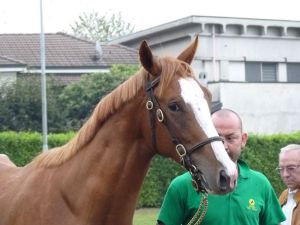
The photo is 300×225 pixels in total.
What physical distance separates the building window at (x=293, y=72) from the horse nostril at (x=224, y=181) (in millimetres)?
31351

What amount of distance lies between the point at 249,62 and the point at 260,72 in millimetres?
779

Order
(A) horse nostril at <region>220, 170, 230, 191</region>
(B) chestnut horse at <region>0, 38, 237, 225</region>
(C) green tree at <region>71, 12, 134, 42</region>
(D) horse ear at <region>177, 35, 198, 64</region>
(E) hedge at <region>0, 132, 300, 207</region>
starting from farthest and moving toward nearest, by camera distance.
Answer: (C) green tree at <region>71, 12, 134, 42</region>, (E) hedge at <region>0, 132, 300, 207</region>, (D) horse ear at <region>177, 35, 198, 64</region>, (B) chestnut horse at <region>0, 38, 237, 225</region>, (A) horse nostril at <region>220, 170, 230, 191</region>

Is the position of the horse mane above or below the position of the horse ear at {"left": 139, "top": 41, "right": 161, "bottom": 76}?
below

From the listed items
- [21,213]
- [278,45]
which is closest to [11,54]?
[278,45]

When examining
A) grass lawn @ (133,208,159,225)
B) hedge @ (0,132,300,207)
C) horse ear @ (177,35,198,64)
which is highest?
horse ear @ (177,35,198,64)

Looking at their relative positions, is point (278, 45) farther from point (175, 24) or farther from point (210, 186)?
point (210, 186)

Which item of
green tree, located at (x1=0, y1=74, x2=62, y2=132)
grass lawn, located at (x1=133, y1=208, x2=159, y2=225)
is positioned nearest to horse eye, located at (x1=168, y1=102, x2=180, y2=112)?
grass lawn, located at (x1=133, y1=208, x2=159, y2=225)

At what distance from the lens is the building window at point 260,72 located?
110ft

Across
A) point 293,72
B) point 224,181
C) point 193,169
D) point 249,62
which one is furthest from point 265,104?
point 224,181

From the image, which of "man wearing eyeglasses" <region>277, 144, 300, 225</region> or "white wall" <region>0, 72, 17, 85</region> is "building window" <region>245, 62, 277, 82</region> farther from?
"man wearing eyeglasses" <region>277, 144, 300, 225</region>

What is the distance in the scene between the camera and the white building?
31.2 m

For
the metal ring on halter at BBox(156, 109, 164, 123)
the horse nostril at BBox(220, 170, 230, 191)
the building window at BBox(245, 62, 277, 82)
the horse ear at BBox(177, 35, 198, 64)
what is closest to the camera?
the horse nostril at BBox(220, 170, 230, 191)

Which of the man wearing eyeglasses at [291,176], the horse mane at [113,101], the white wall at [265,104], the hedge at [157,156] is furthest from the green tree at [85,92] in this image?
the horse mane at [113,101]

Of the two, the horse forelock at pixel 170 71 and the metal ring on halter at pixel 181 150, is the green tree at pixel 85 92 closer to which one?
the horse forelock at pixel 170 71
